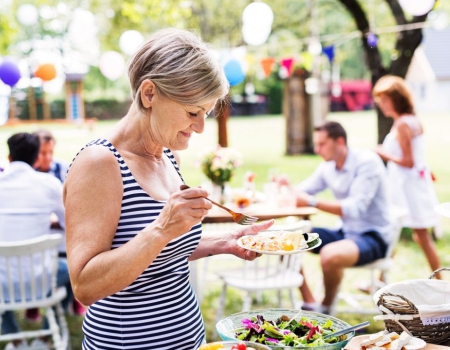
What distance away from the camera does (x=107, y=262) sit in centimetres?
145

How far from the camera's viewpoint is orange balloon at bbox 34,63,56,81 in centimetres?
680

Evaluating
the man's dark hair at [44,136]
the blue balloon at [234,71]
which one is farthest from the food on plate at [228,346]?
the blue balloon at [234,71]

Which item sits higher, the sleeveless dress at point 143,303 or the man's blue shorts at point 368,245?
the sleeveless dress at point 143,303

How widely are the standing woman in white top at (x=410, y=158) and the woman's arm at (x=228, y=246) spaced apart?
3.24 meters

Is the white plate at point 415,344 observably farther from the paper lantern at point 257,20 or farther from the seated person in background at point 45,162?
the paper lantern at point 257,20

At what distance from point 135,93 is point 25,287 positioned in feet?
7.78

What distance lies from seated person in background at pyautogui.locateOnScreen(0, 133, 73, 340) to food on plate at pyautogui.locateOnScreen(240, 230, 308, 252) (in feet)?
7.27

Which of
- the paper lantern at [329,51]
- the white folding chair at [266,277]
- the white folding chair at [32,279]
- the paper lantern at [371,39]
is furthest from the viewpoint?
the paper lantern at [329,51]

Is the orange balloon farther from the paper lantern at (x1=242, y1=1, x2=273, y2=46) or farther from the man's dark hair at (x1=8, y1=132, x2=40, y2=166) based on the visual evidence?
the man's dark hair at (x1=8, y1=132, x2=40, y2=166)

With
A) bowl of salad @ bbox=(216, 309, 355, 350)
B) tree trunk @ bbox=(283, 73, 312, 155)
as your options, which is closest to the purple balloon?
bowl of salad @ bbox=(216, 309, 355, 350)

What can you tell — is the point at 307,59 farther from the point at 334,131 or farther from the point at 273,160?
the point at 273,160

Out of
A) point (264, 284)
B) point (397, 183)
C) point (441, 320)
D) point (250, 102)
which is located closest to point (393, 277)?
point (397, 183)

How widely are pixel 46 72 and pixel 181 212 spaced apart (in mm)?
5811

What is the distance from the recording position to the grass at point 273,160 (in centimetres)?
500
